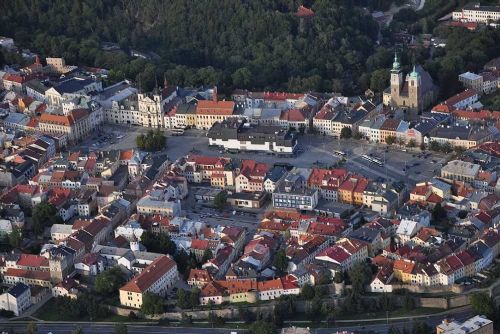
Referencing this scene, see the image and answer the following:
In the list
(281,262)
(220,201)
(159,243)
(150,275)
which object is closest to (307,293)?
(281,262)

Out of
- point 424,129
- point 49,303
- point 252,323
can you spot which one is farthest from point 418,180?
point 49,303

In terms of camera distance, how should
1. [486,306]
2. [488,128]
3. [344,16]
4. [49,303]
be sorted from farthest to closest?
[344,16]
[488,128]
[49,303]
[486,306]

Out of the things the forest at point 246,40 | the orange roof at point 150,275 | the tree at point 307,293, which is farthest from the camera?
the forest at point 246,40

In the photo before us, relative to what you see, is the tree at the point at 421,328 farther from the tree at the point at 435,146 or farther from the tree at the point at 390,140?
the tree at the point at 390,140

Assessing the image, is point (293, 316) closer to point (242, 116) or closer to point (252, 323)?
point (252, 323)

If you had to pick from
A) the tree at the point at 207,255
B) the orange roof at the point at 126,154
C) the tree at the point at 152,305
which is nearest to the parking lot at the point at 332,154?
the orange roof at the point at 126,154

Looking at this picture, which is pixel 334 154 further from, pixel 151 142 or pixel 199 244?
pixel 199 244
